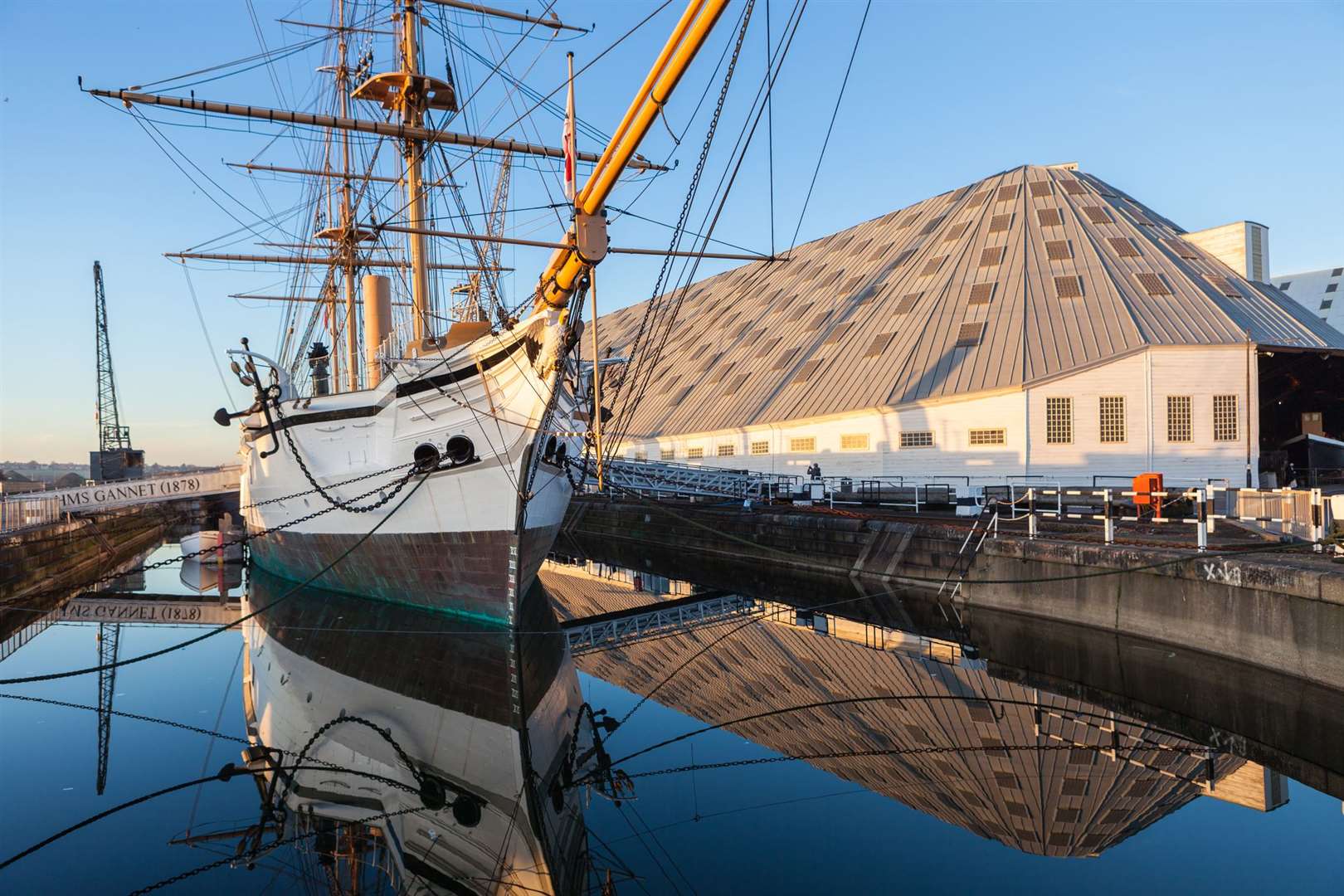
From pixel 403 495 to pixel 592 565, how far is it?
47.6 ft

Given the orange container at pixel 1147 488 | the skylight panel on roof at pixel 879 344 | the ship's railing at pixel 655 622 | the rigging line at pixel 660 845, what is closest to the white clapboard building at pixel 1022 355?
the skylight panel on roof at pixel 879 344

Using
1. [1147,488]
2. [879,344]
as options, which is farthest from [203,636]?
[879,344]

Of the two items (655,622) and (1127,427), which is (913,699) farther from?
(1127,427)

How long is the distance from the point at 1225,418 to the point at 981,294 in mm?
10449

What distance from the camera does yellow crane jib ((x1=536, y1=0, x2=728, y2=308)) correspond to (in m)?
9.75

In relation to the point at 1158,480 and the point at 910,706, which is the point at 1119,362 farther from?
the point at 910,706

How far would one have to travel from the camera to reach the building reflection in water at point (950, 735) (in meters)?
8.82

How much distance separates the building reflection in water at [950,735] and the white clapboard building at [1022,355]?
5.86 m

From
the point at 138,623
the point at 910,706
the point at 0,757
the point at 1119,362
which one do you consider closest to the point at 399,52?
the point at 138,623

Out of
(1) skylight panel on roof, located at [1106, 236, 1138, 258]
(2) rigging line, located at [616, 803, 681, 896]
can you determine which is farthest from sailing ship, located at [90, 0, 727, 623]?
(1) skylight panel on roof, located at [1106, 236, 1138, 258]

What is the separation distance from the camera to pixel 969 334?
3519cm

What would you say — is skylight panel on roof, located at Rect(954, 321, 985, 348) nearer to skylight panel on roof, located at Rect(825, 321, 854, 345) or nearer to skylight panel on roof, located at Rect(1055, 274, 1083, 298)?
skylight panel on roof, located at Rect(1055, 274, 1083, 298)

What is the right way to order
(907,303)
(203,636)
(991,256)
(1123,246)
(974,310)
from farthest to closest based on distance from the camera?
(907,303) → (991,256) → (1123,246) → (974,310) → (203,636)

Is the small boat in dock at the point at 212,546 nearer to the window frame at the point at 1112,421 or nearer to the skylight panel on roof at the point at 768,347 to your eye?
the skylight panel on roof at the point at 768,347
